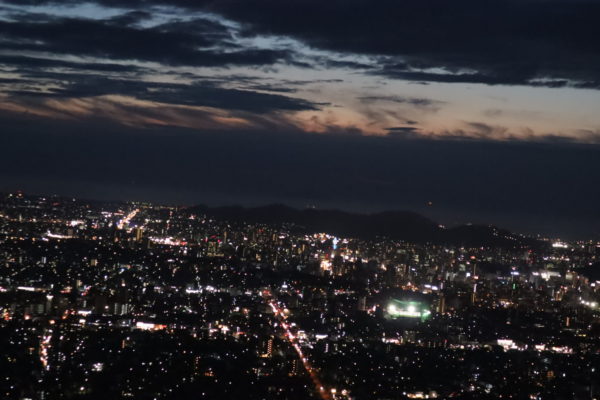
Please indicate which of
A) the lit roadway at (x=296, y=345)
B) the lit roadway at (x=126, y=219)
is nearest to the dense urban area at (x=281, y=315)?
the lit roadway at (x=296, y=345)

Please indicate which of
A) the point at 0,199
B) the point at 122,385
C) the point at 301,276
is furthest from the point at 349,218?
the point at 122,385

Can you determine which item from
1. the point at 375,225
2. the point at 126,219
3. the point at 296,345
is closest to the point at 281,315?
the point at 296,345

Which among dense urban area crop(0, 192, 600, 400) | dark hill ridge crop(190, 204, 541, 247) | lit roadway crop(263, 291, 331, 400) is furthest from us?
dark hill ridge crop(190, 204, 541, 247)

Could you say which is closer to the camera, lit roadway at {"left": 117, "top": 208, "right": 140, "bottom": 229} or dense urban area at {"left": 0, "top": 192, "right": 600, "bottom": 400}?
dense urban area at {"left": 0, "top": 192, "right": 600, "bottom": 400}

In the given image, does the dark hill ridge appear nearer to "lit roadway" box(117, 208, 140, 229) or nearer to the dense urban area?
the dense urban area

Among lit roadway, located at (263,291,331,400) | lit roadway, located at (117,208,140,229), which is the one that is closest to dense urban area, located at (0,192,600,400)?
lit roadway, located at (263,291,331,400)

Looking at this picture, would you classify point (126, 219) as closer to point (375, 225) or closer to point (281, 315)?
point (375, 225)

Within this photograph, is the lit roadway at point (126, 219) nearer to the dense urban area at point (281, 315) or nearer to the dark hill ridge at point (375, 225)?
the dense urban area at point (281, 315)
